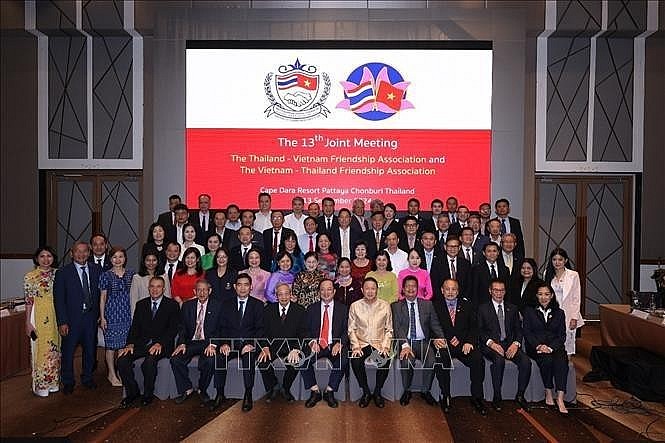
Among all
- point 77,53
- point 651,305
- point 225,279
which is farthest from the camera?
point 77,53

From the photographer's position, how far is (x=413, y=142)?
26.0ft

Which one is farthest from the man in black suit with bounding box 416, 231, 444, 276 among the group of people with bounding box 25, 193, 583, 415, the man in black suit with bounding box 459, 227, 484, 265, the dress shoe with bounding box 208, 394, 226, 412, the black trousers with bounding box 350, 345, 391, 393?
the dress shoe with bounding box 208, 394, 226, 412

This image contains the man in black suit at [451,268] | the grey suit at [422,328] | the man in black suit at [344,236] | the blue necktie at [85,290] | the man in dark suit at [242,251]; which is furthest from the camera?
the man in black suit at [344,236]

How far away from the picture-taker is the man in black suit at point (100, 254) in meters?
5.76

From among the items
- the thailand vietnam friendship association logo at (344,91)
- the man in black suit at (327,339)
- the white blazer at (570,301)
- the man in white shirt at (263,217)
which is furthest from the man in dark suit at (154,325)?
the white blazer at (570,301)

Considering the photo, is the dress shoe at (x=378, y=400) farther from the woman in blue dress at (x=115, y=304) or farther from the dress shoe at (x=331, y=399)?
the woman in blue dress at (x=115, y=304)

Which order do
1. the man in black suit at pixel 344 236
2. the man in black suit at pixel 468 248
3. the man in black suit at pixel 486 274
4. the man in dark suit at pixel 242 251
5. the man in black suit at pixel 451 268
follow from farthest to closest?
the man in black suit at pixel 344 236
the man in black suit at pixel 468 248
the man in dark suit at pixel 242 251
the man in black suit at pixel 451 268
the man in black suit at pixel 486 274

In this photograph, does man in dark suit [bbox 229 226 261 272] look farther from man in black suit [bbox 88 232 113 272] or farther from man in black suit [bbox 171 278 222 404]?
man in black suit [bbox 88 232 113 272]

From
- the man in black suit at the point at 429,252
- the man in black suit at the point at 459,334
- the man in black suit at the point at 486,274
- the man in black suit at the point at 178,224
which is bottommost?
the man in black suit at the point at 459,334

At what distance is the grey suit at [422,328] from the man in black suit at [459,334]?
3.1 inches

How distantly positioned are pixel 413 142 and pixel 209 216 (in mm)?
2826

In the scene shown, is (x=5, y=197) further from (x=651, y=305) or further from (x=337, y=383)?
(x=651, y=305)

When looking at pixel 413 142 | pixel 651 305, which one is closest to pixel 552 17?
pixel 413 142

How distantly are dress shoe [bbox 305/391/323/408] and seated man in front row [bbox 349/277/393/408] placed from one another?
348 millimetres
